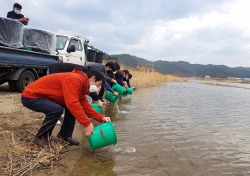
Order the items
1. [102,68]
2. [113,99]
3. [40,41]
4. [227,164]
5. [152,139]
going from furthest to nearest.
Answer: [40,41], [113,99], [102,68], [152,139], [227,164]

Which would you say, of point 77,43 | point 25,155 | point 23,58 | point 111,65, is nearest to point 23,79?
point 23,58

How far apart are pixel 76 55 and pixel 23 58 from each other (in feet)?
10.3

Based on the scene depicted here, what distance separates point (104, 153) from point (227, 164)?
6.03ft

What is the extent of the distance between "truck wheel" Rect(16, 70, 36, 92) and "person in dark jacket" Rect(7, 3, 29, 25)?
169 centimetres

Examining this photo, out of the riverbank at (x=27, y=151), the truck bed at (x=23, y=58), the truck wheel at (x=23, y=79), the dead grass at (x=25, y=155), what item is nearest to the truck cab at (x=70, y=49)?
the truck bed at (x=23, y=58)

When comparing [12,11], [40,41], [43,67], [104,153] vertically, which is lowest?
[104,153]

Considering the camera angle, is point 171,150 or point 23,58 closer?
point 171,150

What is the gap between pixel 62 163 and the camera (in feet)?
12.2

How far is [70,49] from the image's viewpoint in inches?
414

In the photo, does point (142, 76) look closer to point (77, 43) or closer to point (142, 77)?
point (142, 77)

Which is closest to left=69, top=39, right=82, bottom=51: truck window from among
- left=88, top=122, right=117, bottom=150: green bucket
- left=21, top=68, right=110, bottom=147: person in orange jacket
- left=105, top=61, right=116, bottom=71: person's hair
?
left=105, top=61, right=116, bottom=71: person's hair

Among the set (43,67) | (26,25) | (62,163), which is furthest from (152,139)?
(26,25)

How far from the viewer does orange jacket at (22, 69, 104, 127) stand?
3666 mm

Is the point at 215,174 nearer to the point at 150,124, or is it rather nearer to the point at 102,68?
the point at 150,124
